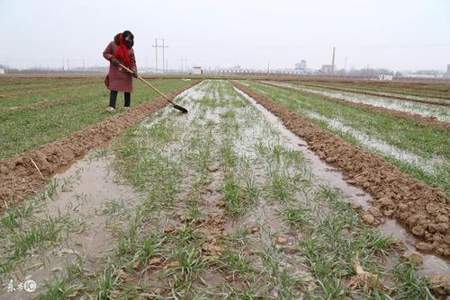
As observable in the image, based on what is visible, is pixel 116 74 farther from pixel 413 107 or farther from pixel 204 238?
pixel 413 107

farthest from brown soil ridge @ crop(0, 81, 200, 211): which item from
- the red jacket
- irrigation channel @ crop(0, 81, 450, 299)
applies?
the red jacket

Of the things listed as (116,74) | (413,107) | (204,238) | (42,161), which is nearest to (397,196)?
(204,238)

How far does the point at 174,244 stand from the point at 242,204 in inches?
41.8

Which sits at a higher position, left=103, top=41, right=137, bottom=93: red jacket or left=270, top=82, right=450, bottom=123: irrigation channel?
left=103, top=41, right=137, bottom=93: red jacket

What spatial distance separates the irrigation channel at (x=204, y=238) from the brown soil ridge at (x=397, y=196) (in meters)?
0.14

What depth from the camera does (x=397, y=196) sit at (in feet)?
11.9

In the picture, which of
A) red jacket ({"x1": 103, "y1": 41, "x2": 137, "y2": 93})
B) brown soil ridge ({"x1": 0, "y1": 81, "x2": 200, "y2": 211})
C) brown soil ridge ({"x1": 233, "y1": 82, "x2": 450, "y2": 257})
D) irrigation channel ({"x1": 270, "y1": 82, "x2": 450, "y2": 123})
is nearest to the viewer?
brown soil ridge ({"x1": 233, "y1": 82, "x2": 450, "y2": 257})

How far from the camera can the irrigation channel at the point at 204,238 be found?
7.00 feet

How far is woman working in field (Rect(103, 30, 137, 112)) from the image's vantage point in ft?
28.7

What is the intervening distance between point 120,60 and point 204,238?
7.63 metres

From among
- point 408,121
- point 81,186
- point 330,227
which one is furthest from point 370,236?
point 408,121

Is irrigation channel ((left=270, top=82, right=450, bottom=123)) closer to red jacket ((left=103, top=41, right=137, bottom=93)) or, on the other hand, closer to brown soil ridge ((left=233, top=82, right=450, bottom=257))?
brown soil ridge ((left=233, top=82, right=450, bottom=257))

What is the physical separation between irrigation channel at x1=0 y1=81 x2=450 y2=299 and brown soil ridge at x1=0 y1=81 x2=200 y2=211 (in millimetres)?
225

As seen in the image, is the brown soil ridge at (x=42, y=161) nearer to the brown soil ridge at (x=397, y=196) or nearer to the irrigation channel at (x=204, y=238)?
the irrigation channel at (x=204, y=238)
